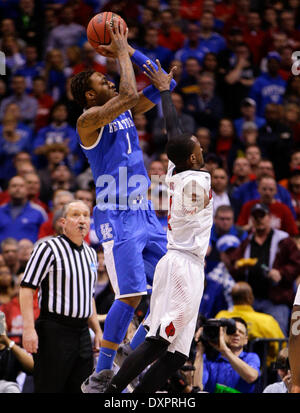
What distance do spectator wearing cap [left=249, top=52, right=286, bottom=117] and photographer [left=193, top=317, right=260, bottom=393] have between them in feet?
19.5

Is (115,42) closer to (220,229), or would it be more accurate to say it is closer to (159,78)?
(159,78)

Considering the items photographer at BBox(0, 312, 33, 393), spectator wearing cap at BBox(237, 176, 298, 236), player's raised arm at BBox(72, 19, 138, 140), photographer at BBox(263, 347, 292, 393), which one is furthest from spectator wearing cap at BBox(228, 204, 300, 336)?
player's raised arm at BBox(72, 19, 138, 140)

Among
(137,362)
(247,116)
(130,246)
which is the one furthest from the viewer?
(247,116)

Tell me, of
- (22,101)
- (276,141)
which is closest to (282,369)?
(276,141)

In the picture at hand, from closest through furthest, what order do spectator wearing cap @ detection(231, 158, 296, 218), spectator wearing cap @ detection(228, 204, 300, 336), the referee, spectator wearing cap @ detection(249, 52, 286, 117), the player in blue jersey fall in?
the player in blue jersey, the referee, spectator wearing cap @ detection(228, 204, 300, 336), spectator wearing cap @ detection(231, 158, 296, 218), spectator wearing cap @ detection(249, 52, 286, 117)

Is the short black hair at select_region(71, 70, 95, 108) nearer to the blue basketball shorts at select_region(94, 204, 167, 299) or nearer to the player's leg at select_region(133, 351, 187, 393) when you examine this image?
the blue basketball shorts at select_region(94, 204, 167, 299)

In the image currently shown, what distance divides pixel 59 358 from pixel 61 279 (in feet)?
2.00

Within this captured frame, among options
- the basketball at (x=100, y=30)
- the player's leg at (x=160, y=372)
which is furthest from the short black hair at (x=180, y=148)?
the player's leg at (x=160, y=372)

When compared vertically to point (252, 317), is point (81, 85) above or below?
above

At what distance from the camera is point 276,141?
11.0 metres

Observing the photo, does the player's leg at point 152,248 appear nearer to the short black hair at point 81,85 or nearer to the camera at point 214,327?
the short black hair at point 81,85

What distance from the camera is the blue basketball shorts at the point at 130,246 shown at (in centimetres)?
526

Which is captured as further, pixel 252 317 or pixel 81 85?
pixel 252 317

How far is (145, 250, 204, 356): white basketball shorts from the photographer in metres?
4.84
